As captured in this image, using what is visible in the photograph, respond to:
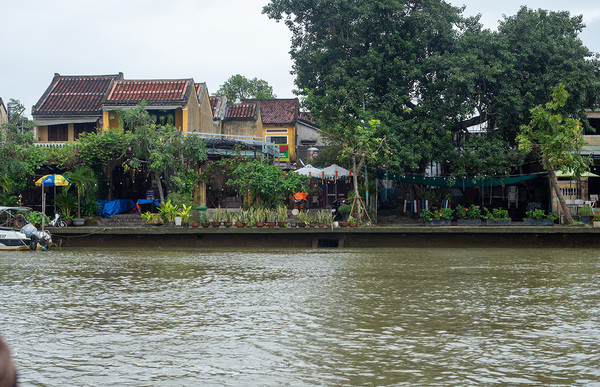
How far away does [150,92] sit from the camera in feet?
99.0

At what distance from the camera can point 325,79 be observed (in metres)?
26.4

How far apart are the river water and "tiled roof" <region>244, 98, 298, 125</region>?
27157mm

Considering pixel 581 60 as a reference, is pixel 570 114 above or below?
below

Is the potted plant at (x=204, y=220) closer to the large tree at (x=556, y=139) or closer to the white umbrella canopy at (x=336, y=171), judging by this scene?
the white umbrella canopy at (x=336, y=171)

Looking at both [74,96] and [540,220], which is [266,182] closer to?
[540,220]

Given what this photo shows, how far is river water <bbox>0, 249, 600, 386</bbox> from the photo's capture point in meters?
6.47

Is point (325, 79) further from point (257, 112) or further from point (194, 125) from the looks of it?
point (257, 112)

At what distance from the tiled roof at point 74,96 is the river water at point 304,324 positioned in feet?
54.7

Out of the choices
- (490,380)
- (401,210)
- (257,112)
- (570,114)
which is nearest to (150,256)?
(401,210)

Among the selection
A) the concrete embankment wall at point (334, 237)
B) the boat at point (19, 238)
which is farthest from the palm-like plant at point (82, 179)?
the boat at point (19, 238)

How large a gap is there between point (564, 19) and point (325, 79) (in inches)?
382

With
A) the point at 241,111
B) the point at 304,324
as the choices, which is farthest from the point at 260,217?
the point at 241,111

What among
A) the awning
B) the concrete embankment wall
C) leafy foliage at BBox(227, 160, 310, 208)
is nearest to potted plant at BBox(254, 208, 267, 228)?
the concrete embankment wall

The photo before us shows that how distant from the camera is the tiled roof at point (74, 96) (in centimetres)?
3112
